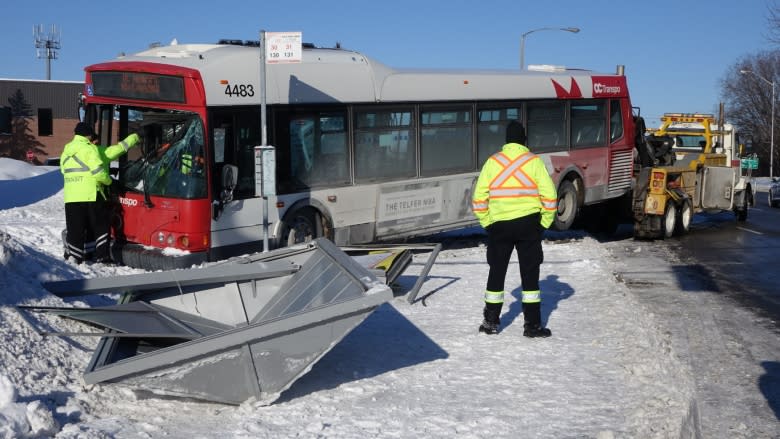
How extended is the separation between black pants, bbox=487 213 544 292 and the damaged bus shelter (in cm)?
93

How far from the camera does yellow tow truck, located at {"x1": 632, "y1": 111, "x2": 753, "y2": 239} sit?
1952 cm

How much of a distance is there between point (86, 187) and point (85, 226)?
577mm

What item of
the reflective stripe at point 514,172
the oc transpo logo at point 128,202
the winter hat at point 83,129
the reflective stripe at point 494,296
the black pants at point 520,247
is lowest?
the reflective stripe at point 494,296

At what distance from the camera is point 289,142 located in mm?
12836

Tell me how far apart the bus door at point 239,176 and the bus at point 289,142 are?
0.02m

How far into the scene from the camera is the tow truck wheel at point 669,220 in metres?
19.6

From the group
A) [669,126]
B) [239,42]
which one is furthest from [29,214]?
[669,126]

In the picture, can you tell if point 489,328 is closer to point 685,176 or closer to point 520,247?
point 520,247

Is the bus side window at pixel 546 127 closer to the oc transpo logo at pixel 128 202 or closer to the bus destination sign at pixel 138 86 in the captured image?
the bus destination sign at pixel 138 86

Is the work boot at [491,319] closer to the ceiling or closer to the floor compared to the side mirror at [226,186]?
closer to the floor

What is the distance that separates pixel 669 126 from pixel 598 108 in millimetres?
5531

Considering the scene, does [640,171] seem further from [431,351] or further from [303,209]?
[431,351]

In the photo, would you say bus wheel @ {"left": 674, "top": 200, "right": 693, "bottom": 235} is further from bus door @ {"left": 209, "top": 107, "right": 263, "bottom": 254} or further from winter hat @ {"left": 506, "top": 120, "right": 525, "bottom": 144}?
winter hat @ {"left": 506, "top": 120, "right": 525, "bottom": 144}

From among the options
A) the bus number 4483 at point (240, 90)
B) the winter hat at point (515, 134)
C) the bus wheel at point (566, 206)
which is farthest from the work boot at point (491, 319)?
the bus wheel at point (566, 206)
